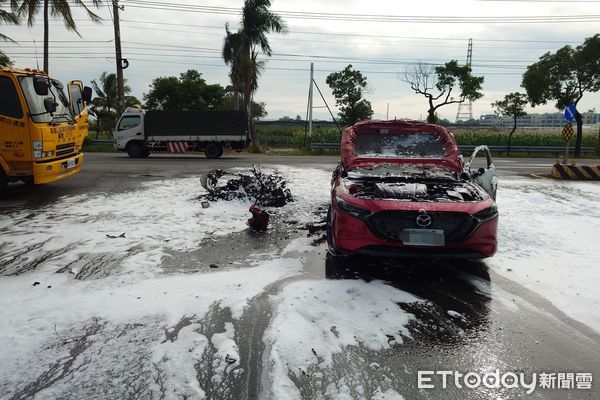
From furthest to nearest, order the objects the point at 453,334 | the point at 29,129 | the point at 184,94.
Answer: the point at 184,94 → the point at 29,129 → the point at 453,334

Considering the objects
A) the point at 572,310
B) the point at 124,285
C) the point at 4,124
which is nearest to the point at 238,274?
the point at 124,285

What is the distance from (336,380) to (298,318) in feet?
2.72

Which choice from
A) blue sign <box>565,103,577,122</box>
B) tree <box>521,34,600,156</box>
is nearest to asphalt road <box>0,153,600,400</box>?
blue sign <box>565,103,577,122</box>

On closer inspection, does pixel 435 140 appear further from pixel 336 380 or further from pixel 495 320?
pixel 336 380

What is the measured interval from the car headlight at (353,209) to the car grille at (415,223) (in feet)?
0.25

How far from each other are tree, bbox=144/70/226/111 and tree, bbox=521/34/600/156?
84.8 ft

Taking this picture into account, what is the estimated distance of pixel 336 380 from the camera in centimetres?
258

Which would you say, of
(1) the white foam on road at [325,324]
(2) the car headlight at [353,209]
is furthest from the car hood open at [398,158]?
(1) the white foam on road at [325,324]

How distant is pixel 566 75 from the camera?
992 inches

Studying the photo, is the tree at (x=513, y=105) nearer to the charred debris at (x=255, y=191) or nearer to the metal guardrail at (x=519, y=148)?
the metal guardrail at (x=519, y=148)

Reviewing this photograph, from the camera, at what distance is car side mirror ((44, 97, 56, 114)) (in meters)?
7.68

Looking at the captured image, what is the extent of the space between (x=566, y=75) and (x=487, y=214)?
87.3ft

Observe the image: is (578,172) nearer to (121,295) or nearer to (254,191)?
(254,191)

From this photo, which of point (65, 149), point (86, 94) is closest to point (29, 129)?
point (65, 149)
